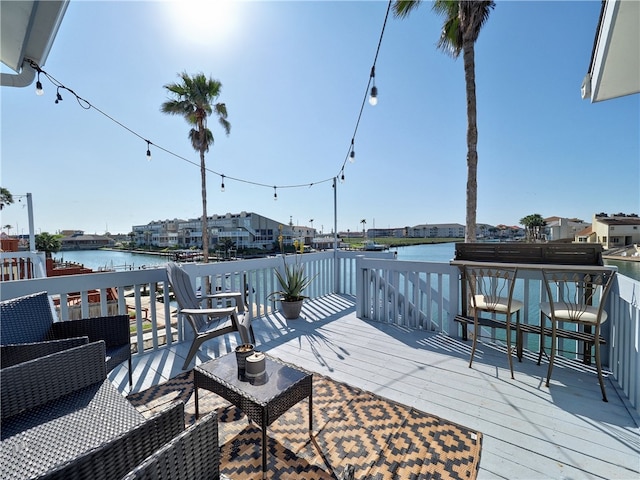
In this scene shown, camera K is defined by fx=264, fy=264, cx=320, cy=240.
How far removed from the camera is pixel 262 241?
43281 mm

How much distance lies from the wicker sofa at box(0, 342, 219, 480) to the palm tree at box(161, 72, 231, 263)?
9122 millimetres

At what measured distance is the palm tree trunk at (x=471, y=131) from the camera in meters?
4.81

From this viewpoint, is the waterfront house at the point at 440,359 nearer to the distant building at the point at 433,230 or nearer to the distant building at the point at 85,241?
the distant building at the point at 433,230

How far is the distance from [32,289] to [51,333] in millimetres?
566

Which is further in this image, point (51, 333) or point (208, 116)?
point (208, 116)

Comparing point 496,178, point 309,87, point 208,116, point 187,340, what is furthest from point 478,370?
point 208,116

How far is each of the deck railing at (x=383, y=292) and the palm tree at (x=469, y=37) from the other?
211 cm

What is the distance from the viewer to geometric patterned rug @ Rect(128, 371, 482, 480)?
4.89ft

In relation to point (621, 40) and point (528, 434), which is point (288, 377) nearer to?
point (528, 434)

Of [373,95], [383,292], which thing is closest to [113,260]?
[383,292]

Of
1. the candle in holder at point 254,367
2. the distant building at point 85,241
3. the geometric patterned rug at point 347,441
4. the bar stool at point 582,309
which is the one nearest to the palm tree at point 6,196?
the geometric patterned rug at point 347,441

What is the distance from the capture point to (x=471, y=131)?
487 centimetres

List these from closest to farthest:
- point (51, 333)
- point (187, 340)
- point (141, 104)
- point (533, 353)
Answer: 1. point (51, 333)
2. point (533, 353)
3. point (187, 340)
4. point (141, 104)

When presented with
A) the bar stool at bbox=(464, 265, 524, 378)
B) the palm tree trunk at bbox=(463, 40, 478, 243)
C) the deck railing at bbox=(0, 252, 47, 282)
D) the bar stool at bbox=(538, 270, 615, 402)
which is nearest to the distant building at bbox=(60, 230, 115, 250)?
the deck railing at bbox=(0, 252, 47, 282)
